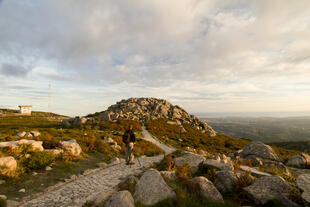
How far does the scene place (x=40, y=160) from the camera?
33.9 feet

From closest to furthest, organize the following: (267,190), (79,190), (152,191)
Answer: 1. (267,190)
2. (152,191)
3. (79,190)

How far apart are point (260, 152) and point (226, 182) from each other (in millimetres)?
14406

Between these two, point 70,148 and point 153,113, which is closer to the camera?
point 70,148

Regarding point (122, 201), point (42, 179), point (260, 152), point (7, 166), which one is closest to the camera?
point (122, 201)

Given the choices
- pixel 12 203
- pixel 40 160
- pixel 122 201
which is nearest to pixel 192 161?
pixel 122 201

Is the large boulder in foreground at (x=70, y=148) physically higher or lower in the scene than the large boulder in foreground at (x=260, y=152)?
higher

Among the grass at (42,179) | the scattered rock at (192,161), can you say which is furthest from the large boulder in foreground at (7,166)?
the scattered rock at (192,161)

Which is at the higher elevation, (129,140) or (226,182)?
(129,140)

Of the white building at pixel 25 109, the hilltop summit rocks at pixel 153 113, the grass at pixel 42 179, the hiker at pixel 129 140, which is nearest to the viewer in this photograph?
the grass at pixel 42 179

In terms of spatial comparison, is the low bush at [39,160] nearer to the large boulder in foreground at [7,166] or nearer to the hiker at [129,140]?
the large boulder in foreground at [7,166]

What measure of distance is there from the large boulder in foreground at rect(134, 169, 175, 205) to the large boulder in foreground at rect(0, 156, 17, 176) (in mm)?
7976

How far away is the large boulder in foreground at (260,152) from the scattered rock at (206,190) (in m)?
14.7

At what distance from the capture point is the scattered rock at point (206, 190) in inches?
203

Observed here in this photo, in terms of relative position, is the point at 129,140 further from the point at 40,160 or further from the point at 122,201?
the point at 122,201
